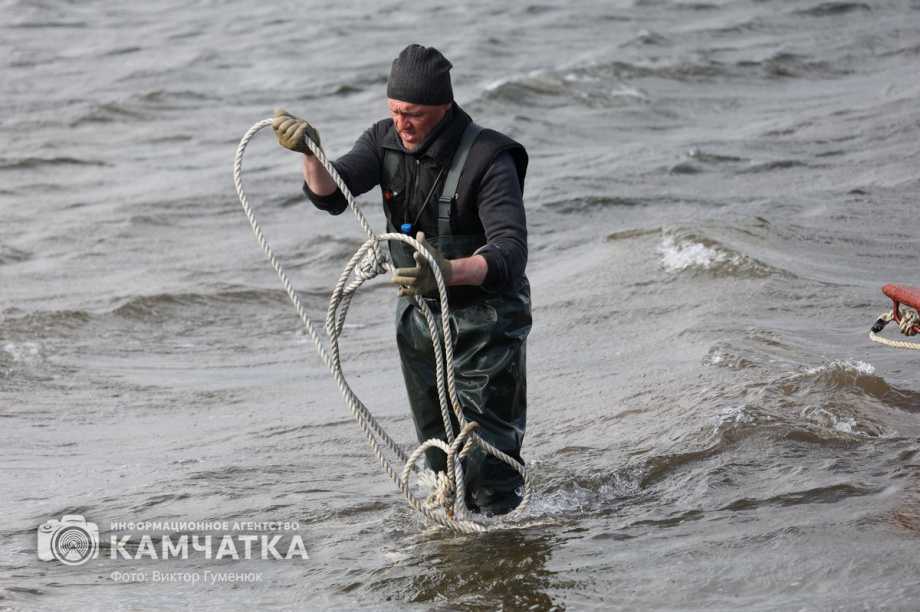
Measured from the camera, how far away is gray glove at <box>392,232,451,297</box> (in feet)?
11.6

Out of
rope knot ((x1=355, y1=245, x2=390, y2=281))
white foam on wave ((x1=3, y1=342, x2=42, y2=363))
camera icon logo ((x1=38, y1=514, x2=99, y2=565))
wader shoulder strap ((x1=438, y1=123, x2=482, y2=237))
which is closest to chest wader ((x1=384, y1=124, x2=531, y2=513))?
wader shoulder strap ((x1=438, y1=123, x2=482, y2=237))

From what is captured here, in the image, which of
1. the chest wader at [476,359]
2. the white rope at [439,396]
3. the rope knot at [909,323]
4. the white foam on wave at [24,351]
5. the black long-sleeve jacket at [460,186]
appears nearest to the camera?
the black long-sleeve jacket at [460,186]

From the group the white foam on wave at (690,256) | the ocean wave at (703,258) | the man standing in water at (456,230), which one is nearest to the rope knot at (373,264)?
the man standing in water at (456,230)

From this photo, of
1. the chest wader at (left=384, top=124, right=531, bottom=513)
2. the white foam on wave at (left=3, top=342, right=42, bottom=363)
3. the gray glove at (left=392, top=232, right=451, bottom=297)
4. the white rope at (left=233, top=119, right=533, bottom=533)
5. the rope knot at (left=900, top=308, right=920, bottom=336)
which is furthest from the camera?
the white foam on wave at (left=3, top=342, right=42, bottom=363)

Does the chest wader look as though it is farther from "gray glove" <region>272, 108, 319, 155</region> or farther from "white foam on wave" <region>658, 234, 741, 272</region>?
"white foam on wave" <region>658, 234, 741, 272</region>

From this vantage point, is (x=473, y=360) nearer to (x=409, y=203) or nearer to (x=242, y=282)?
(x=409, y=203)

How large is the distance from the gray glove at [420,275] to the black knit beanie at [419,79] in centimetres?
53

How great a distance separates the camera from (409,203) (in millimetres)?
4012

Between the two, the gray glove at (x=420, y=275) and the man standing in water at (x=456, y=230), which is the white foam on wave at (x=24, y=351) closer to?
the man standing in water at (x=456, y=230)

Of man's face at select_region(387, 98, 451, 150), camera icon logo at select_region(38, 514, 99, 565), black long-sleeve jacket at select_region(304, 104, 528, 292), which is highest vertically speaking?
man's face at select_region(387, 98, 451, 150)

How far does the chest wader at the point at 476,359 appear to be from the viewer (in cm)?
398

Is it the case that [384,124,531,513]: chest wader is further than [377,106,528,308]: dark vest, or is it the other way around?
[384,124,531,513]: chest wader

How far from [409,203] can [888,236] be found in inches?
225

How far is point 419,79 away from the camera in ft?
12.5
